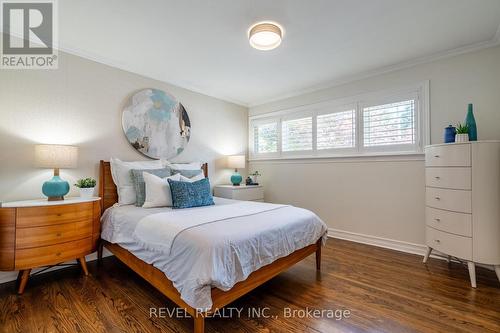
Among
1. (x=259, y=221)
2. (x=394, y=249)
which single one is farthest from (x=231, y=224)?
(x=394, y=249)

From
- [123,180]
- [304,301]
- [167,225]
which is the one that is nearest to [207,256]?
[167,225]

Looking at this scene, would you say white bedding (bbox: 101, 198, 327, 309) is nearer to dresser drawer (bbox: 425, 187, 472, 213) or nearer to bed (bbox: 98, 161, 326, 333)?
bed (bbox: 98, 161, 326, 333)

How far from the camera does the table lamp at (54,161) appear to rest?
2158mm

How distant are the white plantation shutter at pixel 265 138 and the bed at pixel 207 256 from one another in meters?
2.11

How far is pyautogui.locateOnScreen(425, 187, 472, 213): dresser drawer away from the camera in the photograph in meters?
2.12

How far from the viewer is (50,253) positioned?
202cm

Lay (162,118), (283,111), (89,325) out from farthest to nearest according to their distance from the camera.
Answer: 1. (283,111)
2. (162,118)
3. (89,325)

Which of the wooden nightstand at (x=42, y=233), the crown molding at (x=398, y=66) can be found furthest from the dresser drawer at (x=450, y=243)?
the wooden nightstand at (x=42, y=233)

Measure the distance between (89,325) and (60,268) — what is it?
131 centimetres

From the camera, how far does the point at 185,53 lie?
8.86ft

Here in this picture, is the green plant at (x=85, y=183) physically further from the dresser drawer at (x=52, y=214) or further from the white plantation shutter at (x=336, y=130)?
the white plantation shutter at (x=336, y=130)

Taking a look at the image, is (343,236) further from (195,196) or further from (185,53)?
(185,53)

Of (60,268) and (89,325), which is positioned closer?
(89,325)

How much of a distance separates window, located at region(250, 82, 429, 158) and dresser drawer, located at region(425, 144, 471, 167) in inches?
18.2
